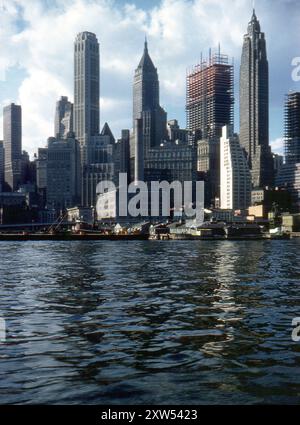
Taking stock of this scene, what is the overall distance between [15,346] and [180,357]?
6.73 meters

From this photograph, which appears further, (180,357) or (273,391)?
(180,357)

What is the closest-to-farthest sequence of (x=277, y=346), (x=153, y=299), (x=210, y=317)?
(x=277, y=346) → (x=210, y=317) → (x=153, y=299)

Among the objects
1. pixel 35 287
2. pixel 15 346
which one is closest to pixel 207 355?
pixel 15 346

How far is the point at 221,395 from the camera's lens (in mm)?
17109

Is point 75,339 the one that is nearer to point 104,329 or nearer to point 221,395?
point 104,329

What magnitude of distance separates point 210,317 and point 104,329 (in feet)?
19.9

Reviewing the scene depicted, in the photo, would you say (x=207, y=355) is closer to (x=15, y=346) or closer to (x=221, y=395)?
(x=221, y=395)

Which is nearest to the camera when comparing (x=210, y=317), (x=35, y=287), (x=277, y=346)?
(x=277, y=346)
